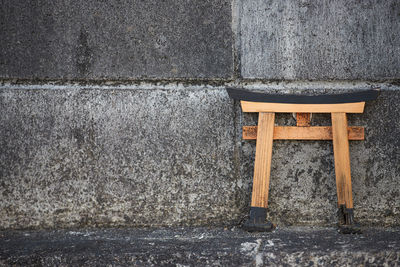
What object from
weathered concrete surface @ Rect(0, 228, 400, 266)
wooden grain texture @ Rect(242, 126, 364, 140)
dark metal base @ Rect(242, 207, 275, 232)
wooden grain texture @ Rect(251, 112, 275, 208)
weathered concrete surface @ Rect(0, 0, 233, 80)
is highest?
weathered concrete surface @ Rect(0, 0, 233, 80)

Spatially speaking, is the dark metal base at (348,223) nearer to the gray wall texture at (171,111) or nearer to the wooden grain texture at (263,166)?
the gray wall texture at (171,111)

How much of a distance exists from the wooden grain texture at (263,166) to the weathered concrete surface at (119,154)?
0.43ft

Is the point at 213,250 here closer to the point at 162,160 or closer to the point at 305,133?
the point at 162,160

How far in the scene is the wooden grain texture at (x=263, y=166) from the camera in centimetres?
169

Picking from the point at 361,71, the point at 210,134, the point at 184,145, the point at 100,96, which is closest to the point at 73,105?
the point at 100,96

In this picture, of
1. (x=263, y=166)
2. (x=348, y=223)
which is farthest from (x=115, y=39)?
(x=348, y=223)

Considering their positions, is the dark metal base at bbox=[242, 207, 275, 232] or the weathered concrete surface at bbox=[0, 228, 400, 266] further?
the dark metal base at bbox=[242, 207, 275, 232]

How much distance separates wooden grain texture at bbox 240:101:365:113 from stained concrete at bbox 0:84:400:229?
0.31 ft

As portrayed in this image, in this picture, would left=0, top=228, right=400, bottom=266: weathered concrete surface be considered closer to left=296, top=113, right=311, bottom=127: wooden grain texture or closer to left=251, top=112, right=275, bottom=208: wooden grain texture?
left=251, top=112, right=275, bottom=208: wooden grain texture

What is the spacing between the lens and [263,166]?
1689 mm

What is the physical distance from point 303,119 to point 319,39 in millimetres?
449

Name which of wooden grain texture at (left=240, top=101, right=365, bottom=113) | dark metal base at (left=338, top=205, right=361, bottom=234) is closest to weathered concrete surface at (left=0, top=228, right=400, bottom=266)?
dark metal base at (left=338, top=205, right=361, bottom=234)

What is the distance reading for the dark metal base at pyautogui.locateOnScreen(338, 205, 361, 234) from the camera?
168cm

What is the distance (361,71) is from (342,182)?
2.02ft
